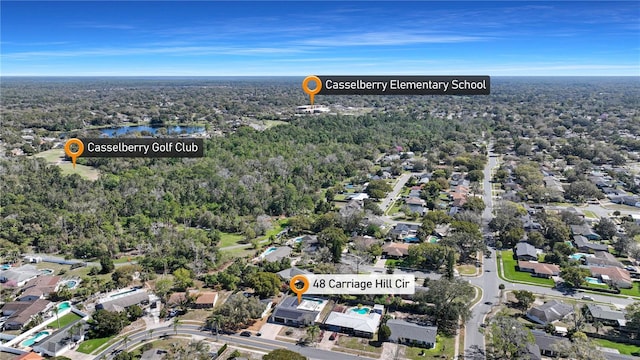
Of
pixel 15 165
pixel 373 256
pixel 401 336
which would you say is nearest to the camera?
pixel 401 336

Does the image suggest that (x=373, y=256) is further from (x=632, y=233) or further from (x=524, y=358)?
(x=632, y=233)

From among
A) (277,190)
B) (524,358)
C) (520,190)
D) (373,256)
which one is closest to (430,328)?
(524,358)

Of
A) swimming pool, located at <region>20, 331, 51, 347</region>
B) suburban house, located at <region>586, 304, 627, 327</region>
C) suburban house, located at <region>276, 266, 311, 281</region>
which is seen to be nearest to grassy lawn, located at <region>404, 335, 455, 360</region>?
suburban house, located at <region>586, 304, 627, 327</region>

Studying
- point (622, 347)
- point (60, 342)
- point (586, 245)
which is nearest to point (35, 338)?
point (60, 342)

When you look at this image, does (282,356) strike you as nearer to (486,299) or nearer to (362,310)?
(362,310)

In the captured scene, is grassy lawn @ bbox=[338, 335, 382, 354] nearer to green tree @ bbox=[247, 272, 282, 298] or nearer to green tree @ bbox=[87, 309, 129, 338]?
green tree @ bbox=[247, 272, 282, 298]

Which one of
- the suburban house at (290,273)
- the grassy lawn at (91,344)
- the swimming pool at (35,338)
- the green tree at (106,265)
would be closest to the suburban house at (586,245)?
the suburban house at (290,273)
